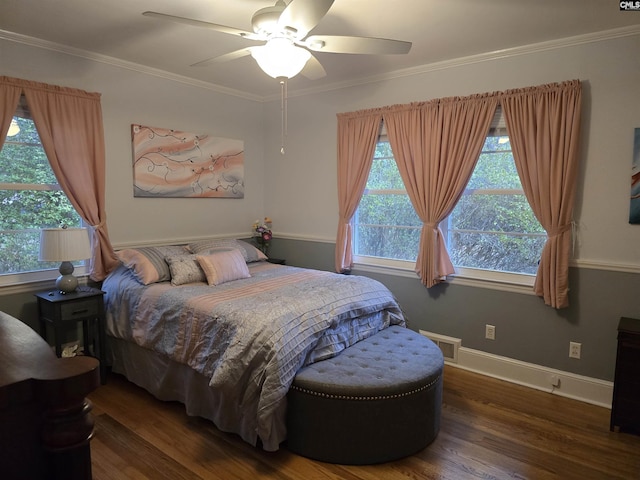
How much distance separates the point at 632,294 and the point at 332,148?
2.81 metres

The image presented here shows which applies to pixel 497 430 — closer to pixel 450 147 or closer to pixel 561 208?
pixel 561 208

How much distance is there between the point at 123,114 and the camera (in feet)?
11.9

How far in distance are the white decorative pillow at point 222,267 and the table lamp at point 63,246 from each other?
2.76 feet

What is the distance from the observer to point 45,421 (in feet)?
2.21

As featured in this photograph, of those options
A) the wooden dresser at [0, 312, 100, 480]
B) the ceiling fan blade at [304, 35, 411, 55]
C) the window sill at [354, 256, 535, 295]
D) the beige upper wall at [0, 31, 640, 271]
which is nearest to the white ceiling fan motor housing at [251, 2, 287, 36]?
the ceiling fan blade at [304, 35, 411, 55]

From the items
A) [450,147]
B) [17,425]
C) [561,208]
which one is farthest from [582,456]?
[17,425]

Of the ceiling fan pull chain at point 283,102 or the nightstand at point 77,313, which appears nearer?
the ceiling fan pull chain at point 283,102

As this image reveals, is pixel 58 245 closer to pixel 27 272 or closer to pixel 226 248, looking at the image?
pixel 27 272

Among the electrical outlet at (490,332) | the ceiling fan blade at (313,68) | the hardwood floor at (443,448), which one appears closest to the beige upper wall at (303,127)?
the electrical outlet at (490,332)

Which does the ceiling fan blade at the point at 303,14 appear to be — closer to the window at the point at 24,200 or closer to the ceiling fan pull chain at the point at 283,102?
the ceiling fan pull chain at the point at 283,102

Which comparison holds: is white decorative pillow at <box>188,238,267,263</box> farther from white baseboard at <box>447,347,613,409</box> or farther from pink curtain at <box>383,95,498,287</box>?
white baseboard at <box>447,347,613,409</box>

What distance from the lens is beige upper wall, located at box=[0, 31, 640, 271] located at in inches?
112

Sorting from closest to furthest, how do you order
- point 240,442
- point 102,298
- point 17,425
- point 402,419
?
point 17,425 → point 402,419 → point 240,442 → point 102,298

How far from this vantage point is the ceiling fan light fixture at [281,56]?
209 centimetres
